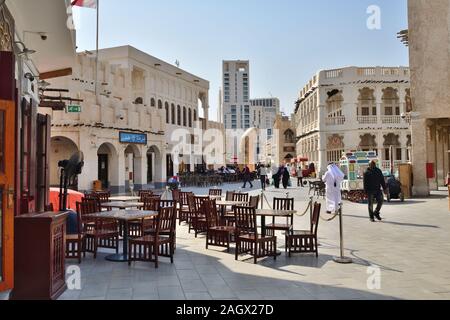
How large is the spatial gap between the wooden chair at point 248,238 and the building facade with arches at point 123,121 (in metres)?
16.2

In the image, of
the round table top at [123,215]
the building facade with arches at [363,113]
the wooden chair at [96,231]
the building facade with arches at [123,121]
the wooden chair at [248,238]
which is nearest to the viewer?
the round table top at [123,215]

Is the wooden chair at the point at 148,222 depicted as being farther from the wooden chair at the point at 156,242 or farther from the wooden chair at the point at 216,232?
the wooden chair at the point at 216,232

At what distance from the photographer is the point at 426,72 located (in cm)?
2180

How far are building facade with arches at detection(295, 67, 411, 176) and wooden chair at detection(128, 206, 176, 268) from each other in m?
31.0

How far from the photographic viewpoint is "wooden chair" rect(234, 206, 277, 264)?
8.14 metres

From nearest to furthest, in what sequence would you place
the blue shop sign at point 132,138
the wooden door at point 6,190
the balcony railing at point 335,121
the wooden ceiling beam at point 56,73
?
the wooden door at point 6,190
the wooden ceiling beam at point 56,73
the blue shop sign at point 132,138
the balcony railing at point 335,121

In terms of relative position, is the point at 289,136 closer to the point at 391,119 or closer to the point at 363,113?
the point at 363,113

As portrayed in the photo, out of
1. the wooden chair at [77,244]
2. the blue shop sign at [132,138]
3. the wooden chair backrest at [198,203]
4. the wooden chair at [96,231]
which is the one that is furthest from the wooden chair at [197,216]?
the blue shop sign at [132,138]

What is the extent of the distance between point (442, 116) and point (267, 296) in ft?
63.4

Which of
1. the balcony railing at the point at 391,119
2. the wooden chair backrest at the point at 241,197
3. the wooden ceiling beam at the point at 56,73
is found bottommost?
the wooden chair backrest at the point at 241,197

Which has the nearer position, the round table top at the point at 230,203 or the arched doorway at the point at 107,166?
the round table top at the point at 230,203

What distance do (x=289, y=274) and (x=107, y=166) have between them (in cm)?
2138

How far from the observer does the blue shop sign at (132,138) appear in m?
25.9

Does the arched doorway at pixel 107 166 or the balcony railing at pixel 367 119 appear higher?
the balcony railing at pixel 367 119
